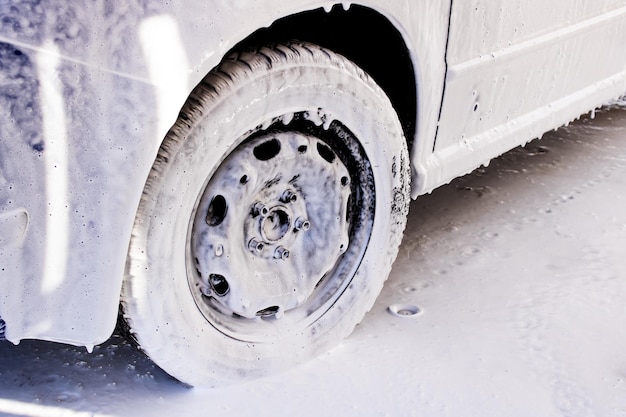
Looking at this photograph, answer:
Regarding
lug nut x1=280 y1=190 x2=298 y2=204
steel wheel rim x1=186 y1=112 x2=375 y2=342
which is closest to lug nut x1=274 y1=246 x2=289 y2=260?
steel wheel rim x1=186 y1=112 x2=375 y2=342

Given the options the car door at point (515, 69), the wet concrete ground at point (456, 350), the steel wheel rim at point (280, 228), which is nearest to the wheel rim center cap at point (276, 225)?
the steel wheel rim at point (280, 228)

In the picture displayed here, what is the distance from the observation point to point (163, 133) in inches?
59.6

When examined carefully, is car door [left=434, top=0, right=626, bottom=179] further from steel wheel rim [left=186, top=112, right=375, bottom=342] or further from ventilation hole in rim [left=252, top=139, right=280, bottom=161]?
ventilation hole in rim [left=252, top=139, right=280, bottom=161]

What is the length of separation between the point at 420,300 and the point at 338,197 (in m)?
0.61

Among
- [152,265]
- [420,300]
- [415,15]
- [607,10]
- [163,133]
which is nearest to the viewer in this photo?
[163,133]

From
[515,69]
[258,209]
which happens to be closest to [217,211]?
[258,209]

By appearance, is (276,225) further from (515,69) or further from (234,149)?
(515,69)

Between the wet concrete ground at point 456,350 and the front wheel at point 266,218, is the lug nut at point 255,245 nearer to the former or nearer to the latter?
the front wheel at point 266,218

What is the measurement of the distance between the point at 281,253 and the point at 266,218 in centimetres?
12

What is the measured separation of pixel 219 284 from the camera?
6.36 ft

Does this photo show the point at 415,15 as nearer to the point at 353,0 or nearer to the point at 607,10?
the point at 353,0

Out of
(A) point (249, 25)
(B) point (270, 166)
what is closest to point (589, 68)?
(B) point (270, 166)

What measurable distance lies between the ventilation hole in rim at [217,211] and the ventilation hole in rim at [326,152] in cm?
34

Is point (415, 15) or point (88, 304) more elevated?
point (415, 15)
